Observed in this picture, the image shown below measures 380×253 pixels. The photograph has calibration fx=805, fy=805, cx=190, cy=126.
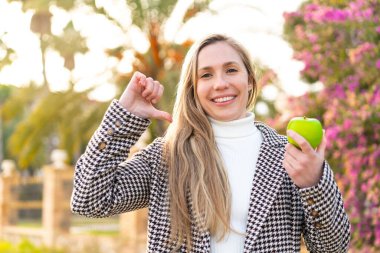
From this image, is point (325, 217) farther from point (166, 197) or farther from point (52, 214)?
point (52, 214)

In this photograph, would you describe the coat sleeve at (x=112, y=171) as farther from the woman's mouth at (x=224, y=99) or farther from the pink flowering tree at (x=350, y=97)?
the pink flowering tree at (x=350, y=97)

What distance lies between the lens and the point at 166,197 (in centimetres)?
270

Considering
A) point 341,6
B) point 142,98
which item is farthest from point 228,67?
point 341,6

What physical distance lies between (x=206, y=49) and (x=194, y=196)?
0.53 metres

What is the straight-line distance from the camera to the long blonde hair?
8.66 feet

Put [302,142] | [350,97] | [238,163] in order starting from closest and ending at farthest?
[302,142]
[238,163]
[350,97]

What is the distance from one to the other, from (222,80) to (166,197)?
44cm

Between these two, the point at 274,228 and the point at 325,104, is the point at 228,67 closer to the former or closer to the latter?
the point at 274,228

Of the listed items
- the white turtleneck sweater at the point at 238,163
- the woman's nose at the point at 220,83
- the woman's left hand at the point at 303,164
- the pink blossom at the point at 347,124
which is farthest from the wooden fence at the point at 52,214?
the woman's left hand at the point at 303,164

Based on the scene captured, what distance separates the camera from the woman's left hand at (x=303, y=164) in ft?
8.18

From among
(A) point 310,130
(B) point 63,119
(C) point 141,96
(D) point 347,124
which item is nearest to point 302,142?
(A) point 310,130

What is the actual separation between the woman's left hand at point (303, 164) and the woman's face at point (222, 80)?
0.33 metres

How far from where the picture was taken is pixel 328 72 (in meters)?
8.08

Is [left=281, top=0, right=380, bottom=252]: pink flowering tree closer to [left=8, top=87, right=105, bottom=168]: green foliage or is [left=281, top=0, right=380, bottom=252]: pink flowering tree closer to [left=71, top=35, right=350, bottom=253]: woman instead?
[left=71, top=35, right=350, bottom=253]: woman
